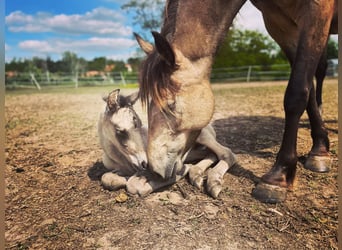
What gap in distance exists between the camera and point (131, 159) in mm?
2439

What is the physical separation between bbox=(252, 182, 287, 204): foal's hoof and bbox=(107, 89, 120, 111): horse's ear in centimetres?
127

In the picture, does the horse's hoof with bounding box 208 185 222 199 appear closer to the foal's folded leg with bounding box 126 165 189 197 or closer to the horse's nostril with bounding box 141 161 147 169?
the foal's folded leg with bounding box 126 165 189 197

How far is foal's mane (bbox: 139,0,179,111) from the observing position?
2111 mm

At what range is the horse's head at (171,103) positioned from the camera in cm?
211

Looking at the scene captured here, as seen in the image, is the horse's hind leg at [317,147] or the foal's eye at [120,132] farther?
the horse's hind leg at [317,147]

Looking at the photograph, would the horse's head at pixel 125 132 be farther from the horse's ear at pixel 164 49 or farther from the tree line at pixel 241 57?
the tree line at pixel 241 57

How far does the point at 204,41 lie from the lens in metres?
2.23

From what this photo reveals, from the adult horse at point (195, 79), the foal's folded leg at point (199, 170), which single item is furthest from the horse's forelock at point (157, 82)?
the foal's folded leg at point (199, 170)

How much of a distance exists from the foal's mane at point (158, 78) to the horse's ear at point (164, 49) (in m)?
0.05

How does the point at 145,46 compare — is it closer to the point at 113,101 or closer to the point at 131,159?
the point at 113,101

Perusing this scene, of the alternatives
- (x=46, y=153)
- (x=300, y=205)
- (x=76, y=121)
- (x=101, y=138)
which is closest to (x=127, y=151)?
(x=101, y=138)

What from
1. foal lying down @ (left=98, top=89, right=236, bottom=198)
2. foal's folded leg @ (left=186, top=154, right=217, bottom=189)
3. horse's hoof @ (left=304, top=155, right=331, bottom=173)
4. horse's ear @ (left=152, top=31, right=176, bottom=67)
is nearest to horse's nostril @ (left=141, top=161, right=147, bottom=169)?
foal lying down @ (left=98, top=89, right=236, bottom=198)

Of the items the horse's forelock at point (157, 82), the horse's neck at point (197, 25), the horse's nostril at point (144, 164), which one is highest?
the horse's neck at point (197, 25)

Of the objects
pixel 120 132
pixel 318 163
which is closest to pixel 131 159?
pixel 120 132
